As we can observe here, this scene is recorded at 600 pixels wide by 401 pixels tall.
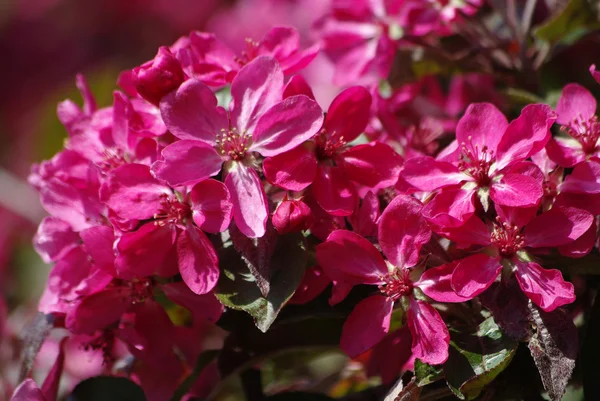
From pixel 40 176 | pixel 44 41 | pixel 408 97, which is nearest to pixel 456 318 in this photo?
pixel 408 97

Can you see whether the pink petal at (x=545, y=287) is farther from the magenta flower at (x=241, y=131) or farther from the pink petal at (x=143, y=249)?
the pink petal at (x=143, y=249)

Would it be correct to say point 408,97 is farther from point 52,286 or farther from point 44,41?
point 44,41

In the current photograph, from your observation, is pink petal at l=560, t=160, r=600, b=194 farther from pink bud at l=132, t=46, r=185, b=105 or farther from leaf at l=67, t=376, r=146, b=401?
leaf at l=67, t=376, r=146, b=401

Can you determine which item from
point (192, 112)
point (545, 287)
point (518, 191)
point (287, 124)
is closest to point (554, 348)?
point (545, 287)

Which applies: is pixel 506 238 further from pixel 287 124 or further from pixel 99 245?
pixel 99 245

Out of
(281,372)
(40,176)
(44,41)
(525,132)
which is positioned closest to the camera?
(525,132)

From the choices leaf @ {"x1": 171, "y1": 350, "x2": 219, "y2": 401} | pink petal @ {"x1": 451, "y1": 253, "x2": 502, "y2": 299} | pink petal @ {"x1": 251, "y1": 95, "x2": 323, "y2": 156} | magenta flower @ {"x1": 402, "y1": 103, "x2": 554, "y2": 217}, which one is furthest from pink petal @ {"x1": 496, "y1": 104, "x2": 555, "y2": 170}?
leaf @ {"x1": 171, "y1": 350, "x2": 219, "y2": 401}

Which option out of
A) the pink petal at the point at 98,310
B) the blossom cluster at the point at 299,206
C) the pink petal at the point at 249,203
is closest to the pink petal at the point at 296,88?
the blossom cluster at the point at 299,206

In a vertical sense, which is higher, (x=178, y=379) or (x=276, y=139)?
(x=276, y=139)
